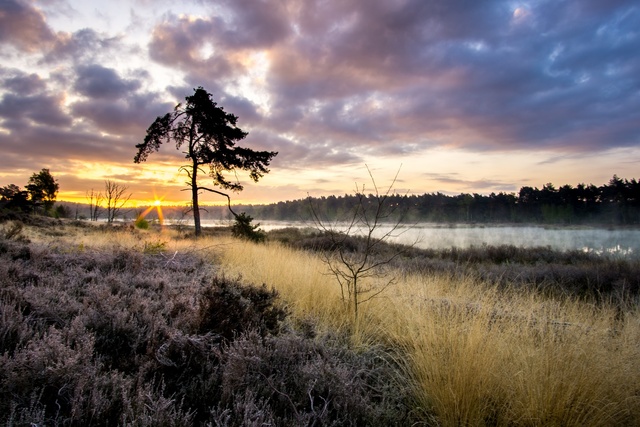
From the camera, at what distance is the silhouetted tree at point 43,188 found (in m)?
36.1

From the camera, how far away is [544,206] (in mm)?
60625

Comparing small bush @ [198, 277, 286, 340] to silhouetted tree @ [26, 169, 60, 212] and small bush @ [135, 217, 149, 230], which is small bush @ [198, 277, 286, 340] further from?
silhouetted tree @ [26, 169, 60, 212]

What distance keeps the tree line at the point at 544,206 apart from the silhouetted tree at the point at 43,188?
30.5m

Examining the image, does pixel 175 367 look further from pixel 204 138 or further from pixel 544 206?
pixel 544 206

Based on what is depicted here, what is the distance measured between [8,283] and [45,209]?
140 ft

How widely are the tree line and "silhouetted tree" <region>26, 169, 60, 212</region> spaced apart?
99.9ft

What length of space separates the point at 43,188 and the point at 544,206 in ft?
260

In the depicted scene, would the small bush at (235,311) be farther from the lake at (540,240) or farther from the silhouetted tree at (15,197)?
the silhouetted tree at (15,197)

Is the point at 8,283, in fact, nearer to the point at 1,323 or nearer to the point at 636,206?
the point at 1,323

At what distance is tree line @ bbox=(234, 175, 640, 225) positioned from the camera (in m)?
50.7

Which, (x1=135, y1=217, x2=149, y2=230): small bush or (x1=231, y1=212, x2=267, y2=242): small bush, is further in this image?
(x1=135, y1=217, x2=149, y2=230): small bush

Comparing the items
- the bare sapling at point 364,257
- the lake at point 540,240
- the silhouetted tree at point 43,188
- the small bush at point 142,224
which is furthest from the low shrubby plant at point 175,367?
the silhouetted tree at point 43,188

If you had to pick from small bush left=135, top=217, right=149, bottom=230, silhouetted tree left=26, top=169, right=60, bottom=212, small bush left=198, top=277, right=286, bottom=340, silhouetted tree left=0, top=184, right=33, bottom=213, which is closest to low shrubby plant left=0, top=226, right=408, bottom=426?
small bush left=198, top=277, right=286, bottom=340

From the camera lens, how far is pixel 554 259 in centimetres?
1545
